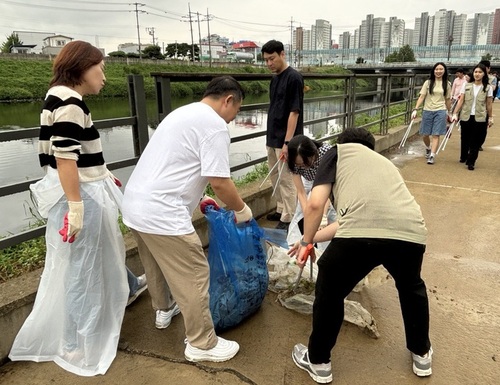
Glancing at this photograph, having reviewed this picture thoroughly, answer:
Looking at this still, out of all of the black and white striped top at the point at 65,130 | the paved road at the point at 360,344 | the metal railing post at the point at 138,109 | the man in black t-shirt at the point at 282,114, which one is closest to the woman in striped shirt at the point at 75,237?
the black and white striped top at the point at 65,130

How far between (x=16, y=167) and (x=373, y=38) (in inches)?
4719

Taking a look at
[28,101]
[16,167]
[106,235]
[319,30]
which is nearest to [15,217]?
[16,167]

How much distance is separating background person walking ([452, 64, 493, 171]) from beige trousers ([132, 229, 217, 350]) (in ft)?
16.5

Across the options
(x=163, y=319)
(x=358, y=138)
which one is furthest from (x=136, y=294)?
(x=358, y=138)

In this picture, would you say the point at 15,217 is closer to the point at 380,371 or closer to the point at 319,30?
the point at 380,371

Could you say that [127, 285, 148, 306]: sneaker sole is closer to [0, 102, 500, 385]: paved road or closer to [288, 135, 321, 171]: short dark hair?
[0, 102, 500, 385]: paved road

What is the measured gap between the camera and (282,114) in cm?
348

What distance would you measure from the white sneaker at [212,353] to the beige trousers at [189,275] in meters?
0.02

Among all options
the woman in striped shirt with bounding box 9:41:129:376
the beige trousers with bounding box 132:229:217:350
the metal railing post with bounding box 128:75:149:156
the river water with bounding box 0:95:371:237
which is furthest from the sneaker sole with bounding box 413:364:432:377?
the river water with bounding box 0:95:371:237

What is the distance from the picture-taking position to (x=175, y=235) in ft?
5.89

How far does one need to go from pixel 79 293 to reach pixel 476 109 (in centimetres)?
548

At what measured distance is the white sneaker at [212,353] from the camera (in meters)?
1.96

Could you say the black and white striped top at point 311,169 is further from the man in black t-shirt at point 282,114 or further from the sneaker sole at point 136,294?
the sneaker sole at point 136,294

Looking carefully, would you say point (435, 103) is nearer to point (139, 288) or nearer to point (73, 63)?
point (139, 288)
